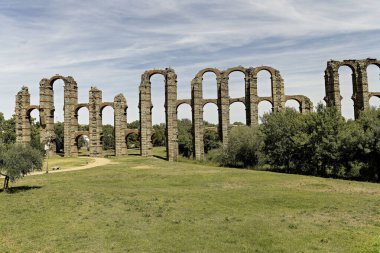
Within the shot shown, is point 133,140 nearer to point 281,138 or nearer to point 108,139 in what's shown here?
point 108,139

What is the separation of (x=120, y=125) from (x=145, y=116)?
4.91m

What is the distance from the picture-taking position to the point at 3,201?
23688 mm

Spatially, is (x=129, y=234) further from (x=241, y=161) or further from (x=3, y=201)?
(x=241, y=161)

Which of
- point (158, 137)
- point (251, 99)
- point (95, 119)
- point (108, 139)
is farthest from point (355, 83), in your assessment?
point (108, 139)

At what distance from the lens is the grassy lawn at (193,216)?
14203 mm

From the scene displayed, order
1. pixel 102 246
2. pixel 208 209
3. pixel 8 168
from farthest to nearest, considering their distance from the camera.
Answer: pixel 8 168, pixel 208 209, pixel 102 246


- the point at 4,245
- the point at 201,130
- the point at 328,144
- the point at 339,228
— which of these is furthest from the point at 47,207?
the point at 201,130

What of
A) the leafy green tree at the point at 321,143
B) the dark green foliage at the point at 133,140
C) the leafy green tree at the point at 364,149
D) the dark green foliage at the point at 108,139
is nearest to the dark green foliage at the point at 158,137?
the dark green foliage at the point at 133,140

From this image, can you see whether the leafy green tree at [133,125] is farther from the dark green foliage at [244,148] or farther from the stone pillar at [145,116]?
the dark green foliage at [244,148]

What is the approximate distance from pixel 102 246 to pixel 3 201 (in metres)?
13.0

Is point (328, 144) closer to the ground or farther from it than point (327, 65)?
closer to the ground

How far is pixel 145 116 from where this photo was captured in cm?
6238

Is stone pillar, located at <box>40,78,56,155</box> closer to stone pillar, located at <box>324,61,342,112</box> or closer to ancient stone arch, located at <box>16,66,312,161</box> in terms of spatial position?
ancient stone arch, located at <box>16,66,312,161</box>

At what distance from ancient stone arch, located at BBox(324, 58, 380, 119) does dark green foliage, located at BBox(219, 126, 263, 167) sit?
1796 cm
